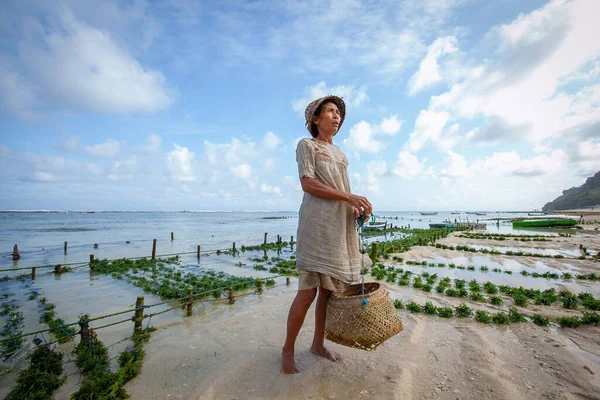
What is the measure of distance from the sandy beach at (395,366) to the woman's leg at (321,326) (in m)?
0.10

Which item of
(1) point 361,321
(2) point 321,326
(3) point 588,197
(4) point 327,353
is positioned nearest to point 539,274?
(4) point 327,353

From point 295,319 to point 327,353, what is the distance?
77 centimetres

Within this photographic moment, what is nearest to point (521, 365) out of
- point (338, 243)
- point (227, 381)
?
point (338, 243)

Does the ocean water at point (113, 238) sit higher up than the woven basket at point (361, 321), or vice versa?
the woven basket at point (361, 321)

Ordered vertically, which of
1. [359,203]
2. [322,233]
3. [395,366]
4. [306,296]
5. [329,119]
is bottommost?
[395,366]

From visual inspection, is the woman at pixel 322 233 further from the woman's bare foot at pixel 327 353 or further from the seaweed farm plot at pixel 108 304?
the seaweed farm plot at pixel 108 304

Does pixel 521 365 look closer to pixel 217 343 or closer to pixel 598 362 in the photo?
pixel 598 362

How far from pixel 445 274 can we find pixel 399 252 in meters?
5.88

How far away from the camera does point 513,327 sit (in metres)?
4.49

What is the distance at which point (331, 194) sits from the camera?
7.72ft

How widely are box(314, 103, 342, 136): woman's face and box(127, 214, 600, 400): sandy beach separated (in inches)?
95.8

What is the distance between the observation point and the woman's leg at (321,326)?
277cm

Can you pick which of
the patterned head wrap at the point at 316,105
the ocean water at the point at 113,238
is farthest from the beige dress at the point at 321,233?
the ocean water at the point at 113,238

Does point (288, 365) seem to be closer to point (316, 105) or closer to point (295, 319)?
point (295, 319)
